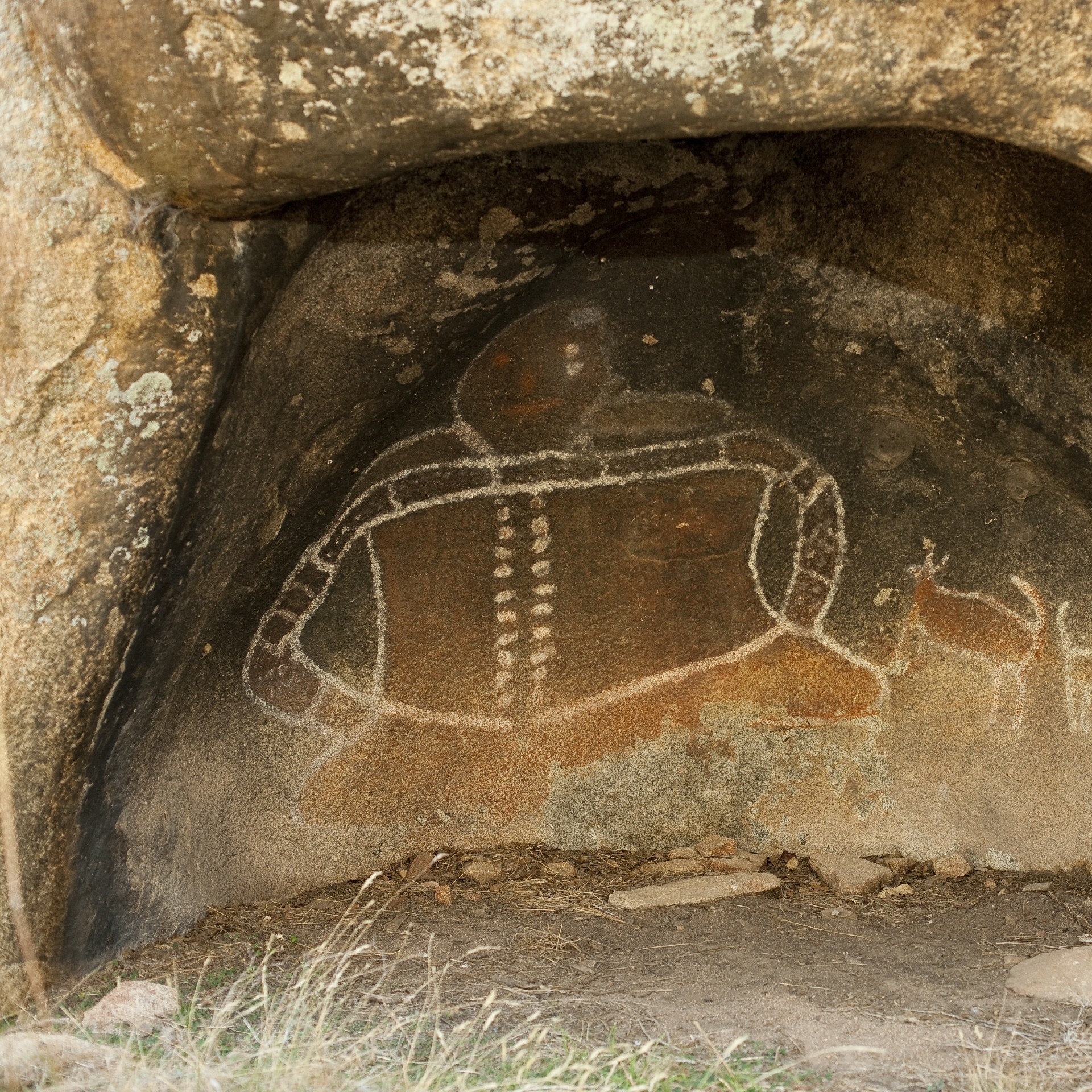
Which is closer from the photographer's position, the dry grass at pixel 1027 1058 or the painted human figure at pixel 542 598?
the dry grass at pixel 1027 1058

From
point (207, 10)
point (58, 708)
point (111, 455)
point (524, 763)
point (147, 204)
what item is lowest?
point (524, 763)

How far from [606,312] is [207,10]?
0.95 m

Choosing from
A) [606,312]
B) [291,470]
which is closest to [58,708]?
[291,470]

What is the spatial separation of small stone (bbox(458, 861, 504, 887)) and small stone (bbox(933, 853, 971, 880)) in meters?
0.88

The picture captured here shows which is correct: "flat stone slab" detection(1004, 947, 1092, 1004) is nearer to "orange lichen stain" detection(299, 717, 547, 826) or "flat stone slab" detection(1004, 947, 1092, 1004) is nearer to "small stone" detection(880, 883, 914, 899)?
"small stone" detection(880, 883, 914, 899)

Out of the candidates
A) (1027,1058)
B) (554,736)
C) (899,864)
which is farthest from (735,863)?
(1027,1058)

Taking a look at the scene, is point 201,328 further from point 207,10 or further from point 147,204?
point 207,10

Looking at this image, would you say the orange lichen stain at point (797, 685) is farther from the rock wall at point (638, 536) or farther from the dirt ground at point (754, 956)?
the dirt ground at point (754, 956)

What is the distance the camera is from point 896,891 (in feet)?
7.46

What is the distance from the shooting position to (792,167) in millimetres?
1922

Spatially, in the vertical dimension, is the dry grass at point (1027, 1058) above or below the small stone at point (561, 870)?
below

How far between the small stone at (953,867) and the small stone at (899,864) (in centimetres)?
5

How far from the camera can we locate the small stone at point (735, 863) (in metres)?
2.36

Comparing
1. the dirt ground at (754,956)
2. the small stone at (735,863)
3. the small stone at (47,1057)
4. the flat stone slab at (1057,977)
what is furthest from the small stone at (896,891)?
the small stone at (47,1057)
